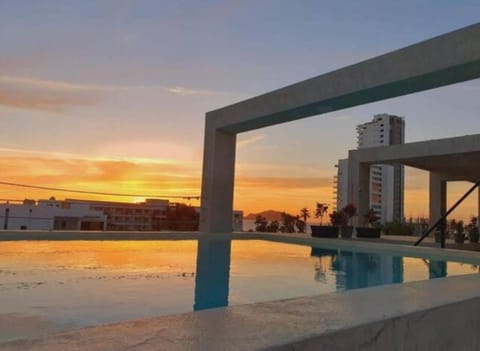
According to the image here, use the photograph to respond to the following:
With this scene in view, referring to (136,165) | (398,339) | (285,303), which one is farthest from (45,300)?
(136,165)

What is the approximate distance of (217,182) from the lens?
11.3m

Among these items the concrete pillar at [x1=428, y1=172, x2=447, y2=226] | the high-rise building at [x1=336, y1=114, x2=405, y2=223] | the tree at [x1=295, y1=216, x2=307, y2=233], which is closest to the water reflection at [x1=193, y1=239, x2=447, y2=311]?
the tree at [x1=295, y1=216, x2=307, y2=233]

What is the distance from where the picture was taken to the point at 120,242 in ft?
30.9

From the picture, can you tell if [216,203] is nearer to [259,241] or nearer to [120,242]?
[259,241]

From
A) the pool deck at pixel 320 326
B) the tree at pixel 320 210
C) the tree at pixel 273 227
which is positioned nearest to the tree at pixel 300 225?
the tree at pixel 273 227

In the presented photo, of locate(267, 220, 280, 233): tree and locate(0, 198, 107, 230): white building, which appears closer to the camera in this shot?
locate(0, 198, 107, 230): white building

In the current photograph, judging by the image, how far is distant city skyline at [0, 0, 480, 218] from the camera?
24.7ft

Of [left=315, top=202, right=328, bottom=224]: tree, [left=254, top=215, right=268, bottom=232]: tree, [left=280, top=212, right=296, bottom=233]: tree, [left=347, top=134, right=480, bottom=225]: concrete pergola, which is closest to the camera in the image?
[left=347, top=134, right=480, bottom=225]: concrete pergola

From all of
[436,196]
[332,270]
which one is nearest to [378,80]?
[332,270]

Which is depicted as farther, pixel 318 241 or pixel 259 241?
pixel 259 241

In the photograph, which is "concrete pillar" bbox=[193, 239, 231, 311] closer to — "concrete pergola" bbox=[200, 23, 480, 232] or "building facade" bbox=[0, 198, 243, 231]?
"concrete pergola" bbox=[200, 23, 480, 232]

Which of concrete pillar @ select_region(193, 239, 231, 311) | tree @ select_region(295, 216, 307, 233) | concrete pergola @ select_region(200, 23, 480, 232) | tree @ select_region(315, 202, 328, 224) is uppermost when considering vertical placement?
concrete pergola @ select_region(200, 23, 480, 232)

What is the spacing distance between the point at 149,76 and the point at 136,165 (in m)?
3.97

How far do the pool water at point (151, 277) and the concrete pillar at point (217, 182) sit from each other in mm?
2137
